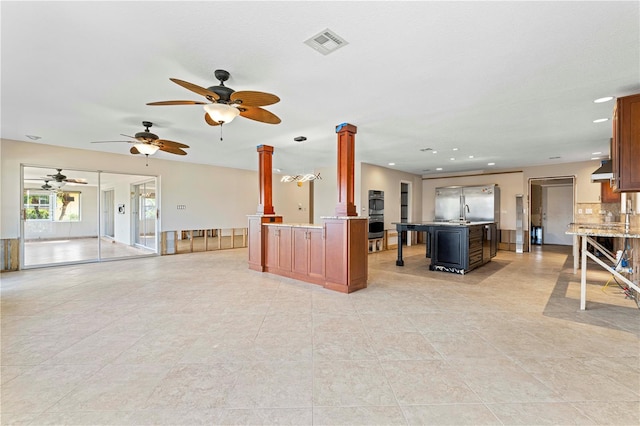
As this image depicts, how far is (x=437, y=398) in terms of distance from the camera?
180 cm

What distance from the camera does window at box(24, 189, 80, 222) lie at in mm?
8648

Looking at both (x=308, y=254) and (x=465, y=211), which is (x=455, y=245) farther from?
(x=465, y=211)

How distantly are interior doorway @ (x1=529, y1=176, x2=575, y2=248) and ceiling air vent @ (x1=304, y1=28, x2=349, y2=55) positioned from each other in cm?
1012

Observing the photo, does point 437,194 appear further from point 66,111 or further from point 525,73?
point 66,111

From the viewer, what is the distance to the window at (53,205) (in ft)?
28.4

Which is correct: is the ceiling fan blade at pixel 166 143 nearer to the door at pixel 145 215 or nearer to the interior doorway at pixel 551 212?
the door at pixel 145 215

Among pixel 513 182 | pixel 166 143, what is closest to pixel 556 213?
pixel 513 182

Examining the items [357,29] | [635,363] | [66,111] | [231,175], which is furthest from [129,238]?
[635,363]

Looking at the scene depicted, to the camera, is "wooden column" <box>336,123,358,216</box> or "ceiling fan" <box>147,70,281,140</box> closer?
"ceiling fan" <box>147,70,281,140</box>

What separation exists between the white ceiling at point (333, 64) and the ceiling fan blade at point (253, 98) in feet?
1.00

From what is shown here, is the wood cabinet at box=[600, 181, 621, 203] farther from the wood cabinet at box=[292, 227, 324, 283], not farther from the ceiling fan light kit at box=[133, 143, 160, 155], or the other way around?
the ceiling fan light kit at box=[133, 143, 160, 155]

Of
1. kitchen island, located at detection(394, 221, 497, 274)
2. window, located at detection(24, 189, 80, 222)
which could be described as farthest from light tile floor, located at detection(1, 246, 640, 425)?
window, located at detection(24, 189, 80, 222)

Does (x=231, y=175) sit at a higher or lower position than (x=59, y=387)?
higher

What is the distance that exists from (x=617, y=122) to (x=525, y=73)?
4.85ft
